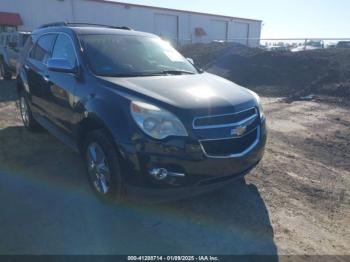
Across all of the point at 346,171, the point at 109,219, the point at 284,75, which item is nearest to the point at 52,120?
the point at 109,219

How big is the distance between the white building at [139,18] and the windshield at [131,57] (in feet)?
73.6

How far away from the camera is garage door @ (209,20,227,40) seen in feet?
121

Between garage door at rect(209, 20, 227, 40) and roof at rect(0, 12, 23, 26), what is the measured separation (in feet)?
68.4

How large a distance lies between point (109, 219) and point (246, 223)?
141cm

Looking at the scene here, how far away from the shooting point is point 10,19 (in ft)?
75.4

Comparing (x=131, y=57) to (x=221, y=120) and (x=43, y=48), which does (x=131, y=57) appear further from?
(x=43, y=48)

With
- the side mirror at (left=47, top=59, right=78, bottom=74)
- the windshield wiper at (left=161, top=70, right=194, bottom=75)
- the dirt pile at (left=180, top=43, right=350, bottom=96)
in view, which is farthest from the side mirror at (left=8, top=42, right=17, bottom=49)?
the windshield wiper at (left=161, top=70, right=194, bottom=75)

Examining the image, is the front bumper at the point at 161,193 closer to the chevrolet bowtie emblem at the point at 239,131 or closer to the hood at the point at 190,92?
the chevrolet bowtie emblem at the point at 239,131

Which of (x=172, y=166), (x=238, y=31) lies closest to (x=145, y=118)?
(x=172, y=166)

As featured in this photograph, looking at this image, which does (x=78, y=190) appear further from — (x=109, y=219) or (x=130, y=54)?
(x=130, y=54)

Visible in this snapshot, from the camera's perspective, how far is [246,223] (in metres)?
3.24

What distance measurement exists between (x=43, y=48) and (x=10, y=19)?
71.1 ft

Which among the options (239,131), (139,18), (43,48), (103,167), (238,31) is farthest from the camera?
(238,31)

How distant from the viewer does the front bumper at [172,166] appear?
2820 millimetres
